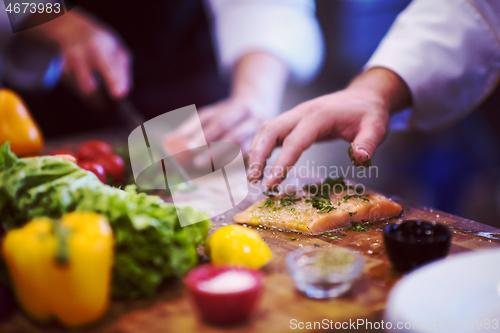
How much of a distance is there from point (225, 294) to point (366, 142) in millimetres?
1270

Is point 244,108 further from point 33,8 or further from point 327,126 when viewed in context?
point 33,8

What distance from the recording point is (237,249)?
1.66 m

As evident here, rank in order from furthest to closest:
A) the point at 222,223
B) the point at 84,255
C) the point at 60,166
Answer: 1. the point at 222,223
2. the point at 60,166
3. the point at 84,255

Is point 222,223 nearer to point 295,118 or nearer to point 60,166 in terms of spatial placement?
point 295,118

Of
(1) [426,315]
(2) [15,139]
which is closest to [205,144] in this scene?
(2) [15,139]

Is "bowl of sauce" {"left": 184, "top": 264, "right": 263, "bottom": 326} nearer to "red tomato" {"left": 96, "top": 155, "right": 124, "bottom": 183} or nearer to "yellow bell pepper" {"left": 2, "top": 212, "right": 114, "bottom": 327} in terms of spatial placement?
"yellow bell pepper" {"left": 2, "top": 212, "right": 114, "bottom": 327}

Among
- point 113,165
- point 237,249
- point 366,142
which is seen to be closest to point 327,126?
point 366,142

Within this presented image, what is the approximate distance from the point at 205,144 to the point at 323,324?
2.12m

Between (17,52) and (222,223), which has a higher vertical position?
(17,52)

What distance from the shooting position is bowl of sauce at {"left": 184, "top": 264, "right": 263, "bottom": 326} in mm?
1291

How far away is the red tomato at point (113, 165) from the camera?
3.10 metres

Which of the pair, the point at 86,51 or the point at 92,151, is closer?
the point at 92,151

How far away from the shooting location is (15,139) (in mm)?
3146

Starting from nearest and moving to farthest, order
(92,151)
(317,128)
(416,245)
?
(416,245) → (317,128) → (92,151)
